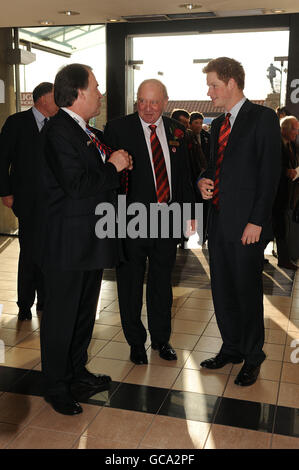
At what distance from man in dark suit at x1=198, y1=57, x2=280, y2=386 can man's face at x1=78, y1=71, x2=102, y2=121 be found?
710mm

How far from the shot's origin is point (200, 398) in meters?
2.79

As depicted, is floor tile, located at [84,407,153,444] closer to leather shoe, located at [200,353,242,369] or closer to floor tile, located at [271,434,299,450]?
→ floor tile, located at [271,434,299,450]

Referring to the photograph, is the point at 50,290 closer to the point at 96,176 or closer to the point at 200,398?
the point at 96,176

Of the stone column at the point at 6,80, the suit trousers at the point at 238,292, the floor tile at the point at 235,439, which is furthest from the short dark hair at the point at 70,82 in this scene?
the stone column at the point at 6,80

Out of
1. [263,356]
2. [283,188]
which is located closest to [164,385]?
[263,356]

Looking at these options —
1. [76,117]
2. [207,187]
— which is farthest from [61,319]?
[207,187]

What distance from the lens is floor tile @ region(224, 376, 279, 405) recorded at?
280 centimetres

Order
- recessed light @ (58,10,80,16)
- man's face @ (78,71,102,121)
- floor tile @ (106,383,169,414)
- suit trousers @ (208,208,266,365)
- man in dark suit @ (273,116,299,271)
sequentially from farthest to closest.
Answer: recessed light @ (58,10,80,16) → man in dark suit @ (273,116,299,271) → suit trousers @ (208,208,266,365) → floor tile @ (106,383,169,414) → man's face @ (78,71,102,121)

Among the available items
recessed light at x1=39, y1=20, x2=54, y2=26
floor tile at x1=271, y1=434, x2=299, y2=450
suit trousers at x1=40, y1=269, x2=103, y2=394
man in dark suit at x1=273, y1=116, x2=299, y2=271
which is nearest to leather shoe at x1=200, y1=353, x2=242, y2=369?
floor tile at x1=271, y1=434, x2=299, y2=450

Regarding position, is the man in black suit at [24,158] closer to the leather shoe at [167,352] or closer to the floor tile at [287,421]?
the leather shoe at [167,352]

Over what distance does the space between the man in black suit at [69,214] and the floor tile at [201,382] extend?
65 cm

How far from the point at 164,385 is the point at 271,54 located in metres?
5.38

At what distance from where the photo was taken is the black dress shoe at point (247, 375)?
295 centimetres

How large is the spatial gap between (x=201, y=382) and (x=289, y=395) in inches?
19.3
